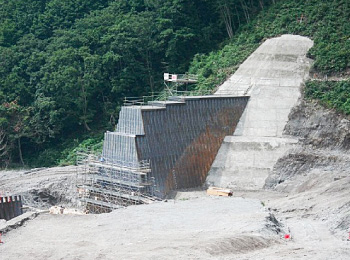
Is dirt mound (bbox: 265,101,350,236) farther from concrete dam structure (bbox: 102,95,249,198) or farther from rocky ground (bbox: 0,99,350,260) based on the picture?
concrete dam structure (bbox: 102,95,249,198)

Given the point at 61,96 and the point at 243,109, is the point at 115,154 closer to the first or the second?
the point at 243,109

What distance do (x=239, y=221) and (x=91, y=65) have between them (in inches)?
1370

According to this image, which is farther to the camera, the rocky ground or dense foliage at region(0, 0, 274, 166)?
dense foliage at region(0, 0, 274, 166)

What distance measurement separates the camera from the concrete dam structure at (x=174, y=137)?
64.5 m

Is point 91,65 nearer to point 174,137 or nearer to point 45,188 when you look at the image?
point 45,188

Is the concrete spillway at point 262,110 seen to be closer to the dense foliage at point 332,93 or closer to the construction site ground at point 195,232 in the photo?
the dense foliage at point 332,93

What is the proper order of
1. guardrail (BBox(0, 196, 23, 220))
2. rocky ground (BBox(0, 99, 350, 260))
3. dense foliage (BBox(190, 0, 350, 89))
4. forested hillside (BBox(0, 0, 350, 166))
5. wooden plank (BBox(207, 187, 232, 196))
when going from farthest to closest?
forested hillside (BBox(0, 0, 350, 166))
dense foliage (BBox(190, 0, 350, 89))
guardrail (BBox(0, 196, 23, 220))
wooden plank (BBox(207, 187, 232, 196))
rocky ground (BBox(0, 99, 350, 260))

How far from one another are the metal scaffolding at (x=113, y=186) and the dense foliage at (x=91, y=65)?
14989mm

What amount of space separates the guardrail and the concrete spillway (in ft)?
45.7

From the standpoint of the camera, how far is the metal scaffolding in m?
62.9

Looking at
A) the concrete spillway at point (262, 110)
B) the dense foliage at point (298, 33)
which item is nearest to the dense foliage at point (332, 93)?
the concrete spillway at point (262, 110)

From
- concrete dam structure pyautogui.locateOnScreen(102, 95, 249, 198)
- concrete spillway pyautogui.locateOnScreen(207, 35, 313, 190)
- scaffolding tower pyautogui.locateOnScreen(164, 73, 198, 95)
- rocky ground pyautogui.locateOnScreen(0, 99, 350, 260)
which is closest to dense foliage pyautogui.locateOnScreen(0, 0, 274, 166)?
scaffolding tower pyautogui.locateOnScreen(164, 73, 198, 95)

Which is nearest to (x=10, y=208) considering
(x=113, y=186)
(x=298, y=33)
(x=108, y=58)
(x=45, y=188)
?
(x=113, y=186)

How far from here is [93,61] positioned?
8294 cm
